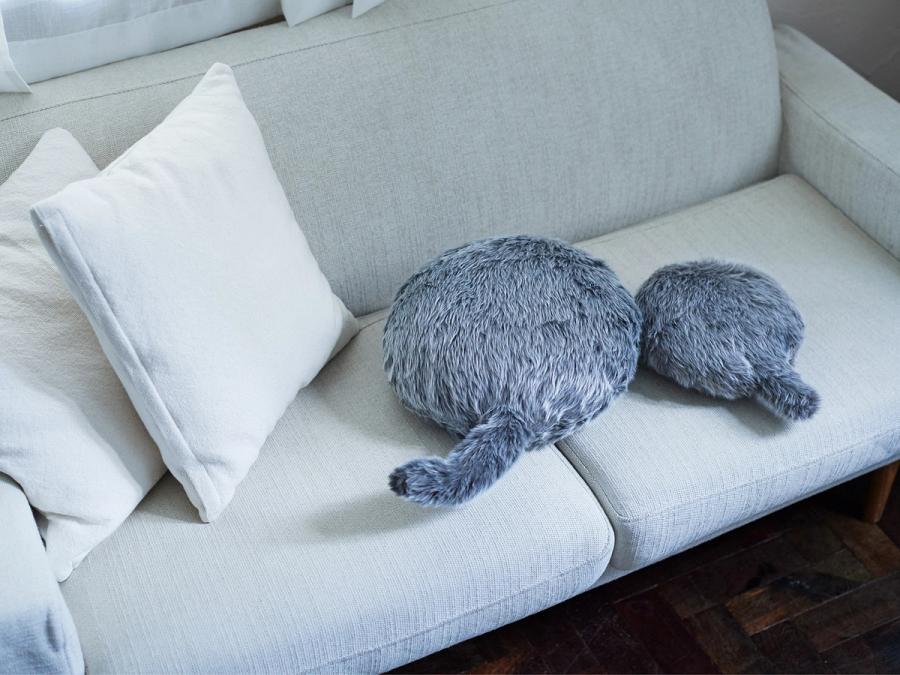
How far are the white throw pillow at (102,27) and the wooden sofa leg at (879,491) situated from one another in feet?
4.16

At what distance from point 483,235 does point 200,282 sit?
0.58 metres

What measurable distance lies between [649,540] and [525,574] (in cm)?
19

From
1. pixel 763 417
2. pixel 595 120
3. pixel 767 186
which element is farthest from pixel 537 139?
pixel 763 417

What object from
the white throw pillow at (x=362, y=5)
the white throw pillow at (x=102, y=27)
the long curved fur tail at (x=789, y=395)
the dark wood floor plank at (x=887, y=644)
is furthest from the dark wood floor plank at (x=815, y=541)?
the white throw pillow at (x=102, y=27)

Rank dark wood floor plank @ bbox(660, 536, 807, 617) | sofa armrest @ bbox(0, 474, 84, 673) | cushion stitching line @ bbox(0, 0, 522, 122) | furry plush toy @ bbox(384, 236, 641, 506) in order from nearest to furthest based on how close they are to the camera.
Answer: sofa armrest @ bbox(0, 474, 84, 673) < furry plush toy @ bbox(384, 236, 641, 506) < cushion stitching line @ bbox(0, 0, 522, 122) < dark wood floor plank @ bbox(660, 536, 807, 617)

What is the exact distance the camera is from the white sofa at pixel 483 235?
3.94 ft

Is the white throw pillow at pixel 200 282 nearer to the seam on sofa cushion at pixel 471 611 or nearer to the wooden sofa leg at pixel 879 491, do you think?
the seam on sofa cushion at pixel 471 611

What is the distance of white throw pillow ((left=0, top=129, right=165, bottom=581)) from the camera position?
1170mm

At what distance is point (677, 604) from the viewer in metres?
1.59

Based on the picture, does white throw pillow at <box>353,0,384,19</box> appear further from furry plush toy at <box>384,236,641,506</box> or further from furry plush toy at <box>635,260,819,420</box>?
furry plush toy at <box>635,260,819,420</box>

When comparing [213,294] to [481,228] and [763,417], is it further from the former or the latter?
[763,417]

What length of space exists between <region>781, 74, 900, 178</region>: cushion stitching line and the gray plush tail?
2.73 ft

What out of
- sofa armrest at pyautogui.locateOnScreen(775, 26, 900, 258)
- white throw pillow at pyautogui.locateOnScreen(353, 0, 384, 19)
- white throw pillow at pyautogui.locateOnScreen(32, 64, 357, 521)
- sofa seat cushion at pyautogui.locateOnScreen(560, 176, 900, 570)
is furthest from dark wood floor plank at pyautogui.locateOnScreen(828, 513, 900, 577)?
white throw pillow at pyautogui.locateOnScreen(353, 0, 384, 19)

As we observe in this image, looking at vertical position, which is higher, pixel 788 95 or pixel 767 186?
pixel 788 95
